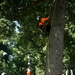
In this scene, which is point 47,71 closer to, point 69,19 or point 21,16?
point 21,16

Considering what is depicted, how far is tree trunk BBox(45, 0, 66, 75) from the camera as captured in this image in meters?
8.03

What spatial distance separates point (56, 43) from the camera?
833cm

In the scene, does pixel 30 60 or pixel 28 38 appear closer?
pixel 28 38

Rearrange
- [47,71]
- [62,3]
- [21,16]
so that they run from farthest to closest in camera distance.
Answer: [21,16] → [62,3] → [47,71]

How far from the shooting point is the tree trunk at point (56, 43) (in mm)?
8031

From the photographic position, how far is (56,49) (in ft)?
27.1

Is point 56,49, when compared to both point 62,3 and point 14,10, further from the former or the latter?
point 14,10

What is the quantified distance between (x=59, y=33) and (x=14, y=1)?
243 cm

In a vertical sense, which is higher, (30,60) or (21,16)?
(30,60)

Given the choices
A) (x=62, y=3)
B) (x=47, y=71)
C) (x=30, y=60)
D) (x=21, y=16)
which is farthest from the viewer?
(x=30, y=60)

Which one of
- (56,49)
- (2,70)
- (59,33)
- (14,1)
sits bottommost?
(56,49)

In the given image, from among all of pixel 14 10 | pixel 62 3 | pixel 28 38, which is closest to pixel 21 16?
pixel 14 10

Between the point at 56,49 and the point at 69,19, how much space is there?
16.6ft

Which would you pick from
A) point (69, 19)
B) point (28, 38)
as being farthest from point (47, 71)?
point (28, 38)
